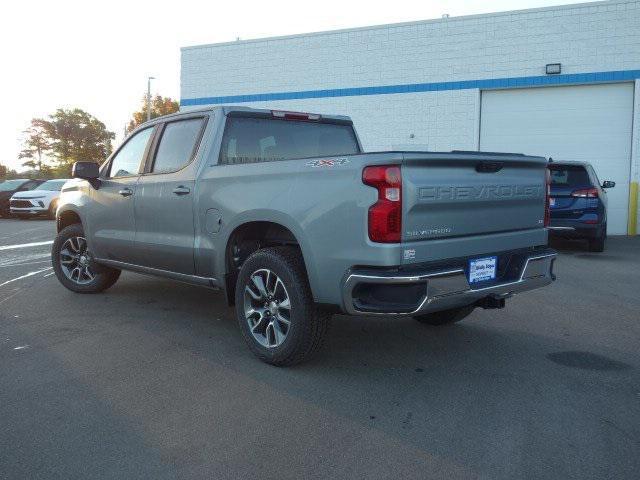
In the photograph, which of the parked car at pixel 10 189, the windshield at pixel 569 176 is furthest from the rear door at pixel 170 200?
the parked car at pixel 10 189

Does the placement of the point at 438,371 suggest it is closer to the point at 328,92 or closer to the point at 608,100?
the point at 608,100

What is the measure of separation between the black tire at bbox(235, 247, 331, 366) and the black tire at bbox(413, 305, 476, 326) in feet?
4.93

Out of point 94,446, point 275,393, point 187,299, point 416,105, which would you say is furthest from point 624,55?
point 94,446

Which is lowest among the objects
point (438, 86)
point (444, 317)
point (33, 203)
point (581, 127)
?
point (444, 317)

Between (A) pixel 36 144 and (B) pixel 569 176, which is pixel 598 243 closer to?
(B) pixel 569 176

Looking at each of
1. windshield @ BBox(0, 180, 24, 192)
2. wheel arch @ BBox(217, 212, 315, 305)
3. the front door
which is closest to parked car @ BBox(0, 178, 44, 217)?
windshield @ BBox(0, 180, 24, 192)

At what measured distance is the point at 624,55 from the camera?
15648mm

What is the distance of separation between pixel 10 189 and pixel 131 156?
1883 centimetres

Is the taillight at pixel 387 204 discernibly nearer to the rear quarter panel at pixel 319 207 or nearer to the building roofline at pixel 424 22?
the rear quarter panel at pixel 319 207

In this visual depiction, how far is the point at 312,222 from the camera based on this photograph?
150 inches

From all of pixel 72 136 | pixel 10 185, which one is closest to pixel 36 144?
pixel 72 136

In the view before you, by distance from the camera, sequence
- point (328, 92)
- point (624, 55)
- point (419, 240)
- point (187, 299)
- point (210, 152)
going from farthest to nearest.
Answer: point (328, 92), point (624, 55), point (187, 299), point (210, 152), point (419, 240)

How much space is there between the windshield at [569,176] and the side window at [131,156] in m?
7.55

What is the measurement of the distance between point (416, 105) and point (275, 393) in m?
15.5
